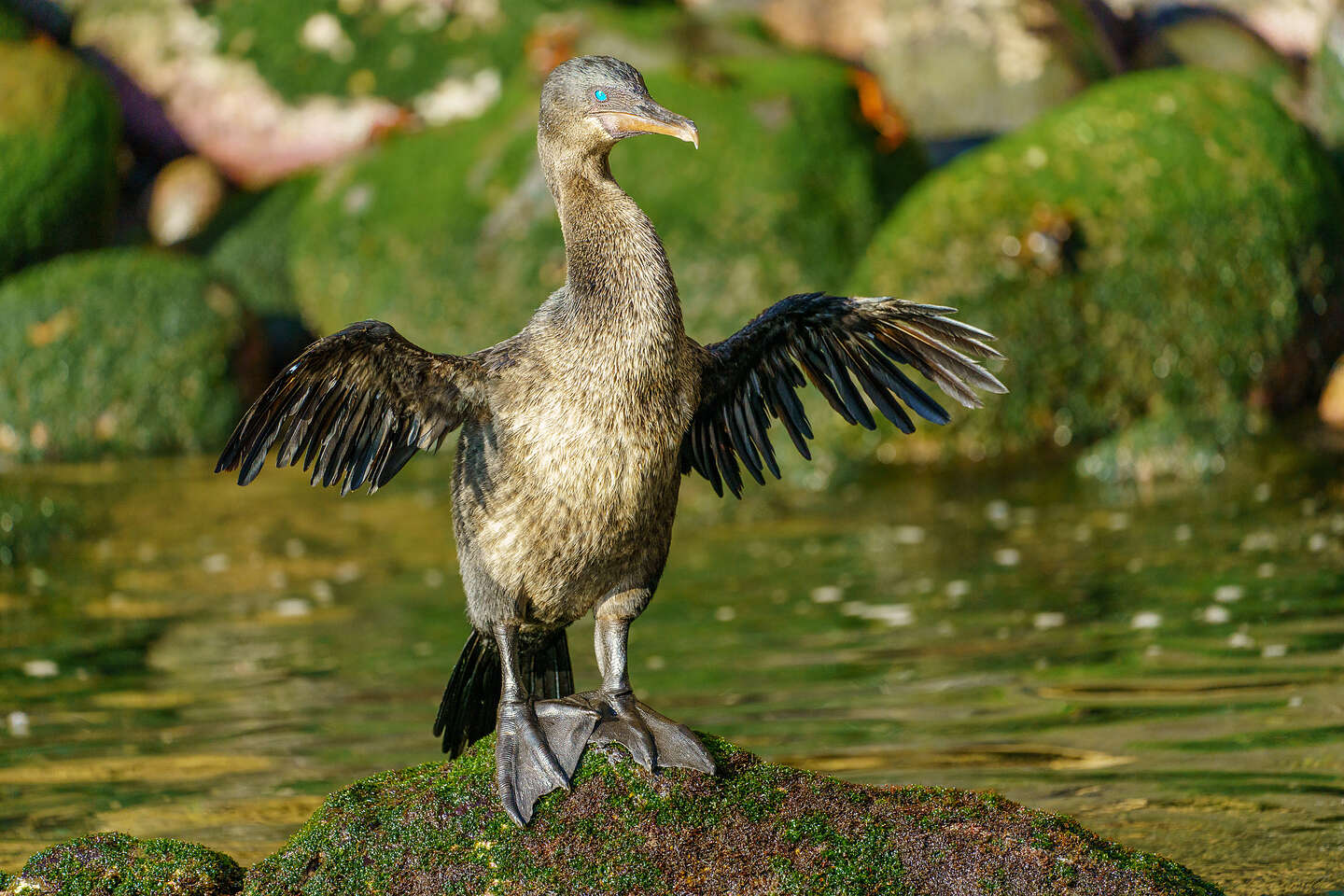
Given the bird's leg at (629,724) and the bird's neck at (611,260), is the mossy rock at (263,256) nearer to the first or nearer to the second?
the bird's neck at (611,260)

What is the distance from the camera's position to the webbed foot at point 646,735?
14.2ft

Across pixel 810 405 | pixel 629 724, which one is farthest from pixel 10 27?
pixel 629 724

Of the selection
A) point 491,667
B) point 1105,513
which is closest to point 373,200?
point 1105,513

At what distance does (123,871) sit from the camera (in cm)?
438

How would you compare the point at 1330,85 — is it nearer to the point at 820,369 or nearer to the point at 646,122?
the point at 820,369

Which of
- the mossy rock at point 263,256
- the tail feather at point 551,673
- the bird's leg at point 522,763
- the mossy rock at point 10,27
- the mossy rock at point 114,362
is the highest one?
the mossy rock at point 10,27

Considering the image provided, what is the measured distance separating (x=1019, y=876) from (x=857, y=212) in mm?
10031

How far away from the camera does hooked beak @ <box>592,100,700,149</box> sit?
4.42 meters

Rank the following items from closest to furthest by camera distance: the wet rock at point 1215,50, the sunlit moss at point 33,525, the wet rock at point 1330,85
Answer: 1. the sunlit moss at point 33,525
2. the wet rock at point 1330,85
3. the wet rock at point 1215,50

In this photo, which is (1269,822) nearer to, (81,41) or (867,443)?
(867,443)

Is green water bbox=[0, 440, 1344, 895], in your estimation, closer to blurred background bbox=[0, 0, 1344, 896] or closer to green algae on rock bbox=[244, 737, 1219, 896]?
blurred background bbox=[0, 0, 1344, 896]

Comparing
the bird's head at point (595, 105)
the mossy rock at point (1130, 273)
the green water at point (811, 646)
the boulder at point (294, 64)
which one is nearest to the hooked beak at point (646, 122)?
the bird's head at point (595, 105)

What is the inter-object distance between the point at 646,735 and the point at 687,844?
35cm

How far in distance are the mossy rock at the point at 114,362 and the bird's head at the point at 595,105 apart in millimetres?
9810
